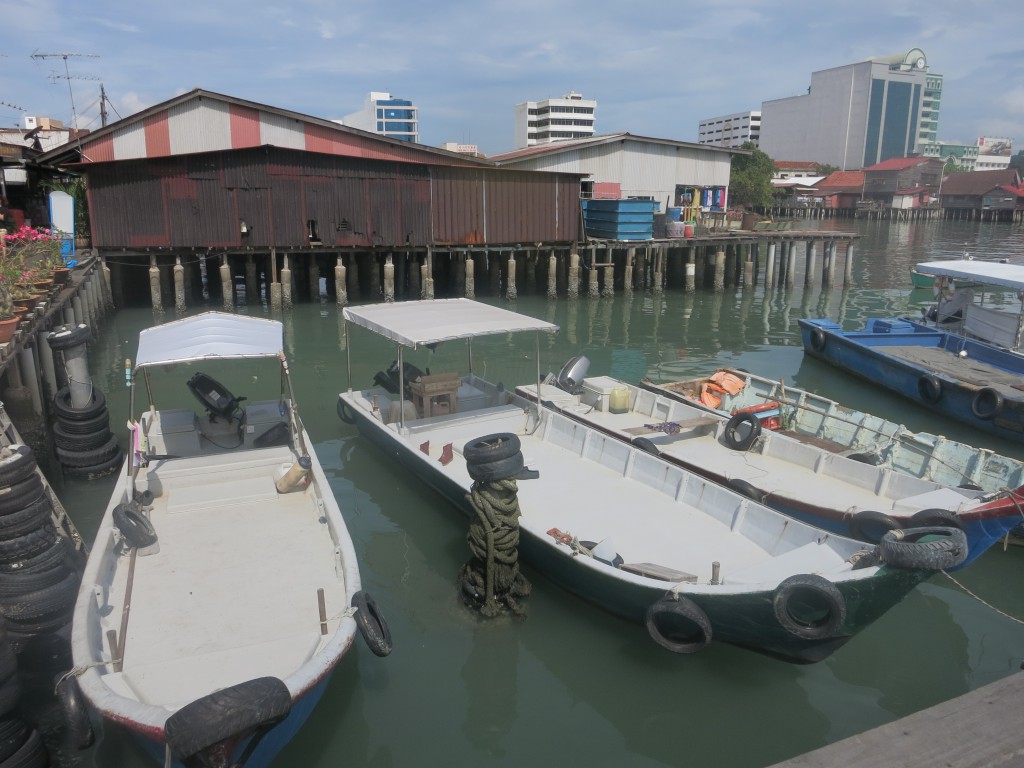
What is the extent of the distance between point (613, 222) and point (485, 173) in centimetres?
536

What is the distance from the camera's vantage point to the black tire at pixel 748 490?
8.51 meters

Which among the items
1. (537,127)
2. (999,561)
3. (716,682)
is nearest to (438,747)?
(716,682)

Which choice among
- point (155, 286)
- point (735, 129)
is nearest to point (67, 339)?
point (155, 286)

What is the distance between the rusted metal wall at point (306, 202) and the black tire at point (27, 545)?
18.4 m

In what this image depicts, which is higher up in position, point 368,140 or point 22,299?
point 368,140

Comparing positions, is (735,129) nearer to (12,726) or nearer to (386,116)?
(386,116)

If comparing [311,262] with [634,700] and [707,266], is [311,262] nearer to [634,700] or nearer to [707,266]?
[707,266]

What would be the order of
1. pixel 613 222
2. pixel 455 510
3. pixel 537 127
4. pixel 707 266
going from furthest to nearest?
pixel 537 127 < pixel 707 266 < pixel 613 222 < pixel 455 510

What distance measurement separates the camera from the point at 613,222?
27969 millimetres

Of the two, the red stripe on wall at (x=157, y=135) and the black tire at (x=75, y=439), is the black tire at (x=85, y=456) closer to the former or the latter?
the black tire at (x=75, y=439)

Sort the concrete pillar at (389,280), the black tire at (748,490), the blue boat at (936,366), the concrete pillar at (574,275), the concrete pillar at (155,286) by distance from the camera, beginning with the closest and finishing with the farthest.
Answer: the black tire at (748,490) → the blue boat at (936,366) → the concrete pillar at (155,286) → the concrete pillar at (389,280) → the concrete pillar at (574,275)

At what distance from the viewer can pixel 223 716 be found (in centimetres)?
421

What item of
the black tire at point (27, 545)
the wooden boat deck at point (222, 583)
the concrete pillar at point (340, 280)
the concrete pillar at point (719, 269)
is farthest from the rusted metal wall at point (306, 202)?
the black tire at point (27, 545)

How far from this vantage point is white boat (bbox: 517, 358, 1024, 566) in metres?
7.30
